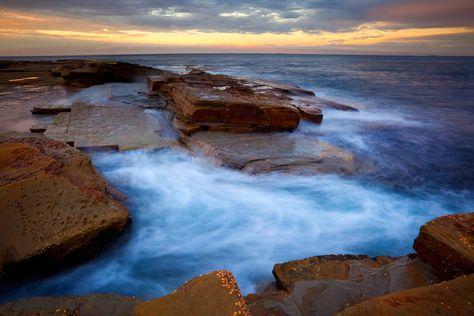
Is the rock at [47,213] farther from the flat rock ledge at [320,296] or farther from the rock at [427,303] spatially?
the rock at [427,303]

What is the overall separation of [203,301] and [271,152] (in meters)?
4.50

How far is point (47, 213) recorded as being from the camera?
3.08 metres

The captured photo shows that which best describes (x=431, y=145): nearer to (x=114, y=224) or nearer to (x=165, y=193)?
(x=165, y=193)

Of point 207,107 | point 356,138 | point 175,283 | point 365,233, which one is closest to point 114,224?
point 175,283

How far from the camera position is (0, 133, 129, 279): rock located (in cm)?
282

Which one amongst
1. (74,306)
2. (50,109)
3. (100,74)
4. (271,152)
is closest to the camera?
(74,306)

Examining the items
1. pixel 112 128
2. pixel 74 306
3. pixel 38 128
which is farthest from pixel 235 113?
pixel 74 306

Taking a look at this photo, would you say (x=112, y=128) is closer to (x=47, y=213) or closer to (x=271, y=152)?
(x=271, y=152)

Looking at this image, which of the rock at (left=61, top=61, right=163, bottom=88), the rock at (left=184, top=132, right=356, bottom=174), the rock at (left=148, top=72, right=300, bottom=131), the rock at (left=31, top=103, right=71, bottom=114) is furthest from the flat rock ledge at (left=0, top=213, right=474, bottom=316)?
the rock at (left=61, top=61, right=163, bottom=88)

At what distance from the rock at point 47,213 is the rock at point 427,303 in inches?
104

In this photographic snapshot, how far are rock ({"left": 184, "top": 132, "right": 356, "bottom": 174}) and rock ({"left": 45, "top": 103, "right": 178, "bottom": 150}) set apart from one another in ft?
2.81

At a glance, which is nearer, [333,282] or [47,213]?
[333,282]

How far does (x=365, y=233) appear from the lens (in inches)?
163

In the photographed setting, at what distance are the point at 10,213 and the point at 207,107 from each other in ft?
14.3
